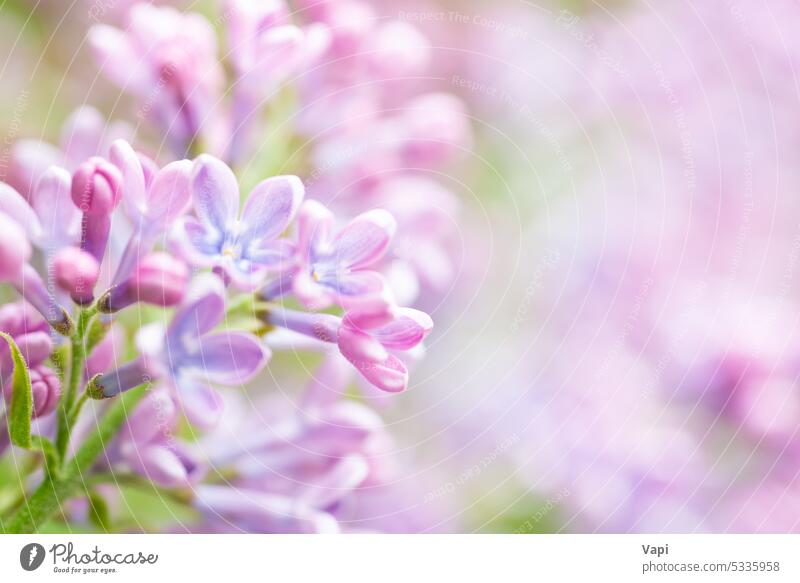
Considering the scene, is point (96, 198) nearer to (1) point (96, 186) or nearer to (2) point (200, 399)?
(1) point (96, 186)

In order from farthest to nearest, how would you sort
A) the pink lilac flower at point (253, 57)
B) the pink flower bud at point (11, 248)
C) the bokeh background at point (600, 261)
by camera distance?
the bokeh background at point (600, 261), the pink lilac flower at point (253, 57), the pink flower bud at point (11, 248)

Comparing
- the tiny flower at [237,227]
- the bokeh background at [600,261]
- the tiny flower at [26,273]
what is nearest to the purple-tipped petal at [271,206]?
the tiny flower at [237,227]

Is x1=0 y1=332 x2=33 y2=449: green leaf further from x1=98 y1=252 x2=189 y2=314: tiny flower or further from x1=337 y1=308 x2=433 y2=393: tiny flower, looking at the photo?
x1=337 y1=308 x2=433 y2=393: tiny flower

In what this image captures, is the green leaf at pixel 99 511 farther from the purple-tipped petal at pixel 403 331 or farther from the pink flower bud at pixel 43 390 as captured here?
the purple-tipped petal at pixel 403 331

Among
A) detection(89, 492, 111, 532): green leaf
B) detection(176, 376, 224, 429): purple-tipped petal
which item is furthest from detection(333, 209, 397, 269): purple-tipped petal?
detection(89, 492, 111, 532): green leaf

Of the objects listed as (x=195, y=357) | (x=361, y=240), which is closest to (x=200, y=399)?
(x=195, y=357)
